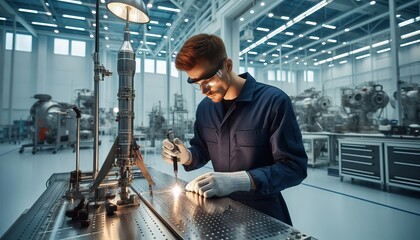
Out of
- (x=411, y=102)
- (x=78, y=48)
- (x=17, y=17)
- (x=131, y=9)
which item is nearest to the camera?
(x=131, y=9)

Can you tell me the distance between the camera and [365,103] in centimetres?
459

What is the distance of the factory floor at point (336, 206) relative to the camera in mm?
1893

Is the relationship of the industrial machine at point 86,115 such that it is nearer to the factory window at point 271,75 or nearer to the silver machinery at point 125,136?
the silver machinery at point 125,136

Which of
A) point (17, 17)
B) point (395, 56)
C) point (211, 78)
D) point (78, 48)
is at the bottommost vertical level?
point (211, 78)

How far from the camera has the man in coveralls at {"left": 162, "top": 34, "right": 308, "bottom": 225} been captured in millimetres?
873

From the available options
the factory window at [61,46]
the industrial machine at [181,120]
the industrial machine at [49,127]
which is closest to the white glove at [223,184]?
the industrial machine at [181,120]

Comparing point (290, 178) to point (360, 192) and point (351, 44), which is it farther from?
point (351, 44)

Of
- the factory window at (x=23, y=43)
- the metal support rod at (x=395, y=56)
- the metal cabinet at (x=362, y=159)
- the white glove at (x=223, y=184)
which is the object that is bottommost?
the metal cabinet at (x=362, y=159)

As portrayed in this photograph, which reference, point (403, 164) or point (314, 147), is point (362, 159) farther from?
point (314, 147)

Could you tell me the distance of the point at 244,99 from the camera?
1.05m

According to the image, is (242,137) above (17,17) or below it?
below

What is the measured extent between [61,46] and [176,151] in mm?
12899

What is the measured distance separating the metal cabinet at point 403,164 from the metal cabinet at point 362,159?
0.31 ft

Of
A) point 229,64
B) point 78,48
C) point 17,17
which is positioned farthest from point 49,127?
point 229,64
